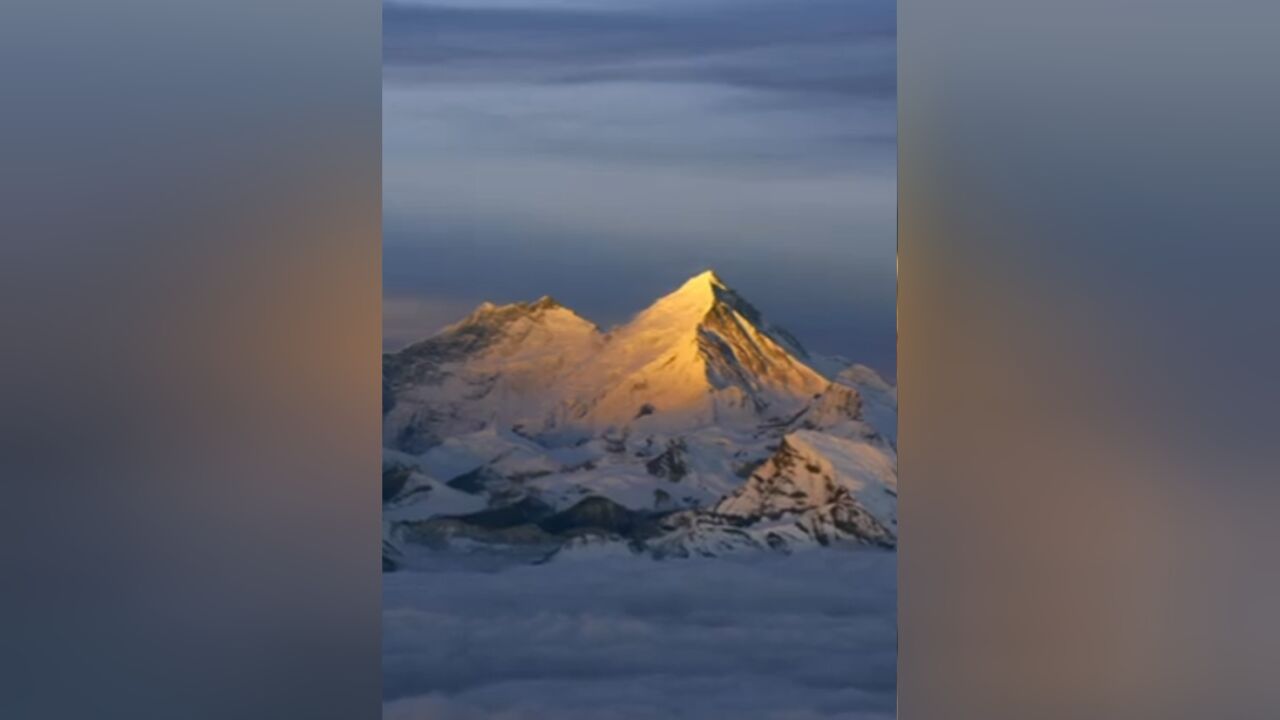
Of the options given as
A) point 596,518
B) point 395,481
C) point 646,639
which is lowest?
point 646,639

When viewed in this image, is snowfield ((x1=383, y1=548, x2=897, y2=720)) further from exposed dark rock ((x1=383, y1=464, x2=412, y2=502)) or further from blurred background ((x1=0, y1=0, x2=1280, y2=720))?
exposed dark rock ((x1=383, y1=464, x2=412, y2=502))

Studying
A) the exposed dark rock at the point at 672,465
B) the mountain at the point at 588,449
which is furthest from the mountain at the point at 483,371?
the exposed dark rock at the point at 672,465

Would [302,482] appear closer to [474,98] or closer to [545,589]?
[545,589]

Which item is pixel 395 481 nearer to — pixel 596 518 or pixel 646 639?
pixel 596 518

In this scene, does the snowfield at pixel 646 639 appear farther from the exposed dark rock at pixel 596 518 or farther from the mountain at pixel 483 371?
the mountain at pixel 483 371

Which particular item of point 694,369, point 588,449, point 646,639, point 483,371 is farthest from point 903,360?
point 483,371


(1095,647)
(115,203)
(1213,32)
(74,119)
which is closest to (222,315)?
(115,203)
